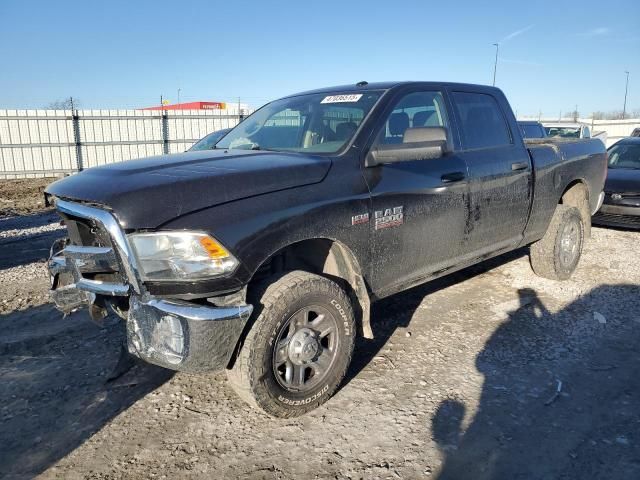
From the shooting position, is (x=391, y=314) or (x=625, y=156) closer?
(x=391, y=314)

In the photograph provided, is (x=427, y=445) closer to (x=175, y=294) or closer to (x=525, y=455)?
(x=525, y=455)

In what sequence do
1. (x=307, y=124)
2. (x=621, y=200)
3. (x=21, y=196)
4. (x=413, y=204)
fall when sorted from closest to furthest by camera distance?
(x=413, y=204), (x=307, y=124), (x=621, y=200), (x=21, y=196)

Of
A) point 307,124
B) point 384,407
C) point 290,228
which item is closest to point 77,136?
point 307,124

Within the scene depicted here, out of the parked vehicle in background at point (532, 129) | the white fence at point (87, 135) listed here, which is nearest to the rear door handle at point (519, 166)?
the parked vehicle in background at point (532, 129)

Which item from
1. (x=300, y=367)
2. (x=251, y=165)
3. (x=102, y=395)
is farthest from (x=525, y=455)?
(x=102, y=395)

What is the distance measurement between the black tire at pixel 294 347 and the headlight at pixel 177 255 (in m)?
0.42

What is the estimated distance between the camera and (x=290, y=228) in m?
2.77

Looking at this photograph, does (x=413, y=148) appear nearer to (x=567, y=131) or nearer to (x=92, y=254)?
(x=92, y=254)

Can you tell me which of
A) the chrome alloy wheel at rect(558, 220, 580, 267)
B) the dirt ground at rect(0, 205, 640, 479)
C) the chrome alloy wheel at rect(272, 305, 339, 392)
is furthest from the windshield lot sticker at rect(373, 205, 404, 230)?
the chrome alloy wheel at rect(558, 220, 580, 267)

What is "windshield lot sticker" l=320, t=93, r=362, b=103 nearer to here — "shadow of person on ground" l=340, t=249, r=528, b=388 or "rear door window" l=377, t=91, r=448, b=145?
"rear door window" l=377, t=91, r=448, b=145

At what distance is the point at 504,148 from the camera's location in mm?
4453

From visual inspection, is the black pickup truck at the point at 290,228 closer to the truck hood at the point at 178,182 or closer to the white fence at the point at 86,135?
the truck hood at the point at 178,182

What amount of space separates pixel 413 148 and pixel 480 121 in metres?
1.45

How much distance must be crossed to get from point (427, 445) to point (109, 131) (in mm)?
18266
